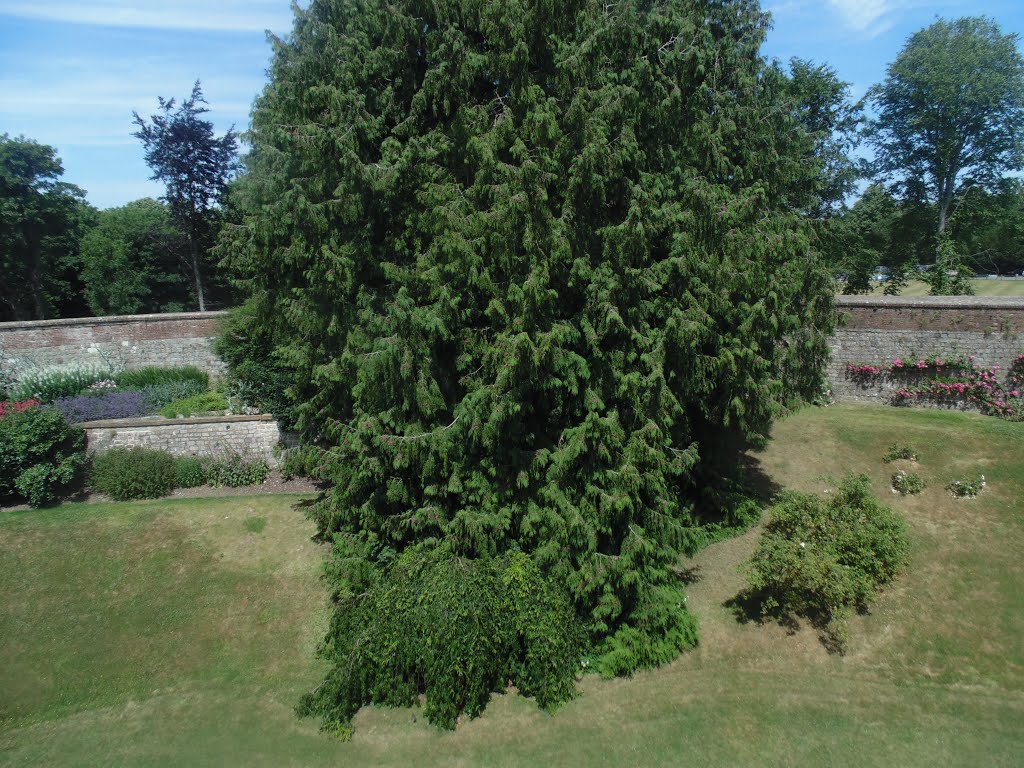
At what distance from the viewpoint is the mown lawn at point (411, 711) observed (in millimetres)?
7949

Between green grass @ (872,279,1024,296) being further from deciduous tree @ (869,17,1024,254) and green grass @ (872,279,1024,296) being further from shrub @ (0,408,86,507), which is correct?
shrub @ (0,408,86,507)

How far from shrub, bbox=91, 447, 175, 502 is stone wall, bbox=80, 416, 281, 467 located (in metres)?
0.36

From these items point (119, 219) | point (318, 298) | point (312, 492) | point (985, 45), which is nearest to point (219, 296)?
point (119, 219)

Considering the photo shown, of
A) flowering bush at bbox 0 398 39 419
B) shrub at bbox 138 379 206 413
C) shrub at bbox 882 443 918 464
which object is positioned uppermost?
flowering bush at bbox 0 398 39 419

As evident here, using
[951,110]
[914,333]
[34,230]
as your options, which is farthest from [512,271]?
[34,230]

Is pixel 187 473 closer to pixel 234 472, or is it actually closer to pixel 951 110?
pixel 234 472

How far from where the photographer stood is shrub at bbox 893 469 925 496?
1271cm

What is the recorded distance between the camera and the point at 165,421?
548 inches

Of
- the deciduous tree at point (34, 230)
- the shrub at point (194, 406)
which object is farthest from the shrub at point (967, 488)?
the deciduous tree at point (34, 230)

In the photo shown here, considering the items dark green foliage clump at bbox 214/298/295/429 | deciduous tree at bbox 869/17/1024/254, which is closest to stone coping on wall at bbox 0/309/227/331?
dark green foliage clump at bbox 214/298/295/429

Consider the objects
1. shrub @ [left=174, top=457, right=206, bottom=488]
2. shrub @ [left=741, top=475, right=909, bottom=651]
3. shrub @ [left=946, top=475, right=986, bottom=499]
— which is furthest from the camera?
shrub @ [left=174, top=457, right=206, bottom=488]

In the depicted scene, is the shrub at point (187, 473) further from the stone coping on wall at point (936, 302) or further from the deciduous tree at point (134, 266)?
the stone coping on wall at point (936, 302)

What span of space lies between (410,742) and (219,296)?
87.9 ft

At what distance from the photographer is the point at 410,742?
816 cm
